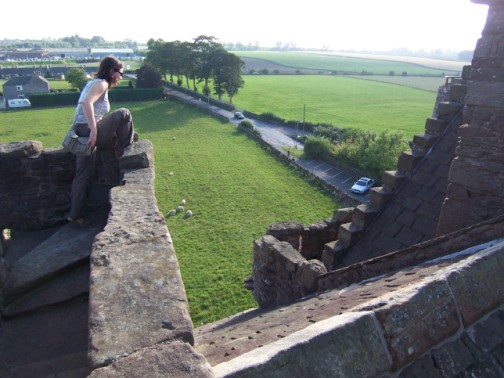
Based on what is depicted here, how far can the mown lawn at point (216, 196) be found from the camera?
1601cm

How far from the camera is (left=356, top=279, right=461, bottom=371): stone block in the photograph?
226cm

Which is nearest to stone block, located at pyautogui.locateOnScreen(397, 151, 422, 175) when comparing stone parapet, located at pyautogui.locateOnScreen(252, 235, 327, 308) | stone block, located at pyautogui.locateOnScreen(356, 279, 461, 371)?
stone parapet, located at pyautogui.locateOnScreen(252, 235, 327, 308)

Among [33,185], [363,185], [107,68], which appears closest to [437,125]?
[107,68]

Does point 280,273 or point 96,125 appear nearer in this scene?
point 96,125

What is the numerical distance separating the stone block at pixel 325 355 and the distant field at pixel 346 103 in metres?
51.3

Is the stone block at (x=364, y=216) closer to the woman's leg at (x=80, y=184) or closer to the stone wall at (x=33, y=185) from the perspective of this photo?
the woman's leg at (x=80, y=184)

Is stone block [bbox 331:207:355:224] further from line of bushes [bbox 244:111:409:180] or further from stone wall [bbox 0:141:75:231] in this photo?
line of bushes [bbox 244:111:409:180]

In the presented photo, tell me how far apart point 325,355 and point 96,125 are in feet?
14.3

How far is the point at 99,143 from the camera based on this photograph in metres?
5.66

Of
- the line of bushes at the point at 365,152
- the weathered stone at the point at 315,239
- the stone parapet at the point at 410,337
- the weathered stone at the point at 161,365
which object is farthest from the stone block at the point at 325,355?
the line of bushes at the point at 365,152

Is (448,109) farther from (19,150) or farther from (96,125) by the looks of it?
→ (19,150)

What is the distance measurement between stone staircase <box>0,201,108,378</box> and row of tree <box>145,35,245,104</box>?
61.6 metres

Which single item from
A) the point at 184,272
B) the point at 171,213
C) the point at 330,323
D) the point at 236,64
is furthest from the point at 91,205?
the point at 236,64

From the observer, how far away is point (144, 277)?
2.91 meters
